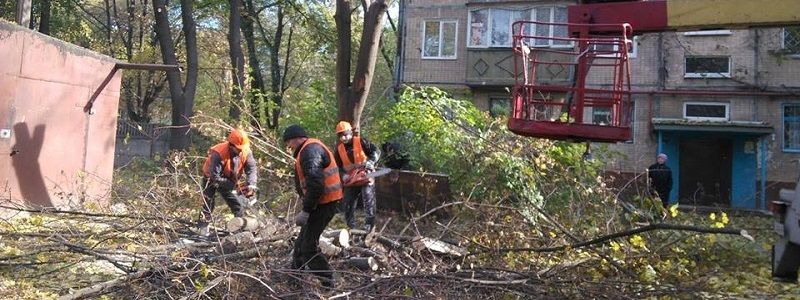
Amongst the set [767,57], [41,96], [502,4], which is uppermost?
[502,4]

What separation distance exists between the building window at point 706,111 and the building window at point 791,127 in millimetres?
1405

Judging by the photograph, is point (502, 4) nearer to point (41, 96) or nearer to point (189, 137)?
point (189, 137)

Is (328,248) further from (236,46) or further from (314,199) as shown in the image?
(236,46)

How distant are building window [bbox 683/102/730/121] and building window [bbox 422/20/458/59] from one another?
6517 millimetres

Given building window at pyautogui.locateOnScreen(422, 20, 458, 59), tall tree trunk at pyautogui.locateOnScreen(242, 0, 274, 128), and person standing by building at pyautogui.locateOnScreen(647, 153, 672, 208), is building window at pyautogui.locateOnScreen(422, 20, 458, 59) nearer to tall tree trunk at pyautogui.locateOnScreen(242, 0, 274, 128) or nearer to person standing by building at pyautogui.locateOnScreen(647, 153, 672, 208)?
tall tree trunk at pyautogui.locateOnScreen(242, 0, 274, 128)

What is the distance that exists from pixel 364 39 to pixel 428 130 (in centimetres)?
179

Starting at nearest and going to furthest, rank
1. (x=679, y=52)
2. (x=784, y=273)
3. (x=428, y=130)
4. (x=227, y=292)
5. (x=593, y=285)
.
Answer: (x=227, y=292) → (x=593, y=285) → (x=784, y=273) → (x=428, y=130) → (x=679, y=52)

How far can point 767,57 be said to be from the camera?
58.7ft

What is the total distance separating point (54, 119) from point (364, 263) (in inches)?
259

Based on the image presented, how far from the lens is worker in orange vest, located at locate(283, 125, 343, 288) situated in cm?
580

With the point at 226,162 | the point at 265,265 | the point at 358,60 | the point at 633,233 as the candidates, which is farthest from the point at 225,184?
the point at 633,233

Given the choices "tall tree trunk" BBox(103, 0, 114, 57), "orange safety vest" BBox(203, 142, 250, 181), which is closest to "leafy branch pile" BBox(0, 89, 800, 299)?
"orange safety vest" BBox(203, 142, 250, 181)

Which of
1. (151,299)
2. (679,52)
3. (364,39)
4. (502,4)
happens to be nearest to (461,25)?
(502,4)

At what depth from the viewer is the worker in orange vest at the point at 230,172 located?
811 centimetres
